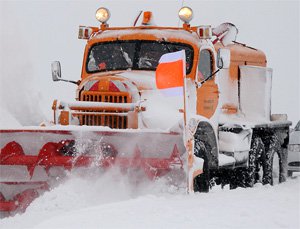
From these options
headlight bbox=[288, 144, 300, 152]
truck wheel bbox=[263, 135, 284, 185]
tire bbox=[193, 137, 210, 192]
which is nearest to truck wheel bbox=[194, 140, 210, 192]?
tire bbox=[193, 137, 210, 192]

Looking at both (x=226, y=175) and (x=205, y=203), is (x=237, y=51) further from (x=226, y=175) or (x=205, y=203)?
(x=205, y=203)

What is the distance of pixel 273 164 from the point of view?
12.1 metres

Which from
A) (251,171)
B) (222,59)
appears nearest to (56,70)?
(222,59)

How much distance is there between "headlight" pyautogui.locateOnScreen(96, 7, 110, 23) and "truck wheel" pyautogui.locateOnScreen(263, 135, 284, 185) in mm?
3831

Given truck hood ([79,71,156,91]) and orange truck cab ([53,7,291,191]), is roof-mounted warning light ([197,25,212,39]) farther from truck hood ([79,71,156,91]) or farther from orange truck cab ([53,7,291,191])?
truck hood ([79,71,156,91])

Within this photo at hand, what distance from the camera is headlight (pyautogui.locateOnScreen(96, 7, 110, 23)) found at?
10.2 m

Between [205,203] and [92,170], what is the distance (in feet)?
4.95

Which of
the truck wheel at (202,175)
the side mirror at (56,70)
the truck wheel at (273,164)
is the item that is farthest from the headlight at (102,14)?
the truck wheel at (273,164)

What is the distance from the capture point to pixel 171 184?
789 centimetres

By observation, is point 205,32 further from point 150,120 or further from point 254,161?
point 254,161

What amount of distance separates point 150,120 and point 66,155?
3.70 ft

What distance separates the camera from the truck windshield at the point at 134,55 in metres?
9.48

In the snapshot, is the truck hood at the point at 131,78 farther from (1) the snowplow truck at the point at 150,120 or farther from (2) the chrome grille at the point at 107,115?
(2) the chrome grille at the point at 107,115

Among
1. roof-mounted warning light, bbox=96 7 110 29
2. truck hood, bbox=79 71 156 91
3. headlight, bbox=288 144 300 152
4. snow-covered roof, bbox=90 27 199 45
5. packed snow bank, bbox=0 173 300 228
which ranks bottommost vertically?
headlight, bbox=288 144 300 152
